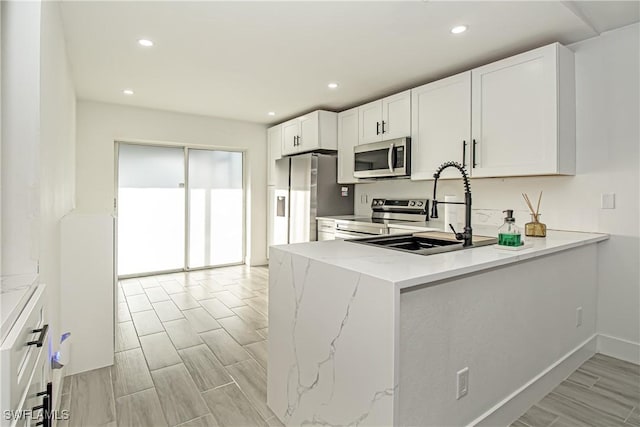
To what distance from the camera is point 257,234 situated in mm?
5695

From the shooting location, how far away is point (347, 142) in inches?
171

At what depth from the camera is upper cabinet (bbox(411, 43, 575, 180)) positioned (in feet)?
8.10

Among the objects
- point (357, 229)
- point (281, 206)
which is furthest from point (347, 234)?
point (281, 206)

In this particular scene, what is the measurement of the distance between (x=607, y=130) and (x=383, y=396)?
260 cm

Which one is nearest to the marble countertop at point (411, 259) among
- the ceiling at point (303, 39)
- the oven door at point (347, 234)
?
the ceiling at point (303, 39)

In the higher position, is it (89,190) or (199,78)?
(199,78)

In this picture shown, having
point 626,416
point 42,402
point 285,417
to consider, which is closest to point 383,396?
point 285,417

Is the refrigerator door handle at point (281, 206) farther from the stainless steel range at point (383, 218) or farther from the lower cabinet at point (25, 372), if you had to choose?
the lower cabinet at point (25, 372)

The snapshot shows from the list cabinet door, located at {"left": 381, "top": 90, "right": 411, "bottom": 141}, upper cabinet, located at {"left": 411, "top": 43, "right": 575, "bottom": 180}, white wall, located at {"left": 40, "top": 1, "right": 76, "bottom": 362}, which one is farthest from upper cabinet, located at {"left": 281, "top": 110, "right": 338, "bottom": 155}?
white wall, located at {"left": 40, "top": 1, "right": 76, "bottom": 362}

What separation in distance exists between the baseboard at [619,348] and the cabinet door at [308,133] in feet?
11.1

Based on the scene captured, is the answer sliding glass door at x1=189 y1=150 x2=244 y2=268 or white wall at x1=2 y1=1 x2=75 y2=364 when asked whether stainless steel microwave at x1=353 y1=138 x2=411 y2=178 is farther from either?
white wall at x1=2 y1=1 x2=75 y2=364

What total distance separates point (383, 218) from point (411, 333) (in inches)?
116

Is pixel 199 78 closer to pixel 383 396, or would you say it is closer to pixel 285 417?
pixel 285 417

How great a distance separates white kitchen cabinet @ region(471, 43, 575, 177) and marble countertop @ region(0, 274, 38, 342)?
2942 millimetres
